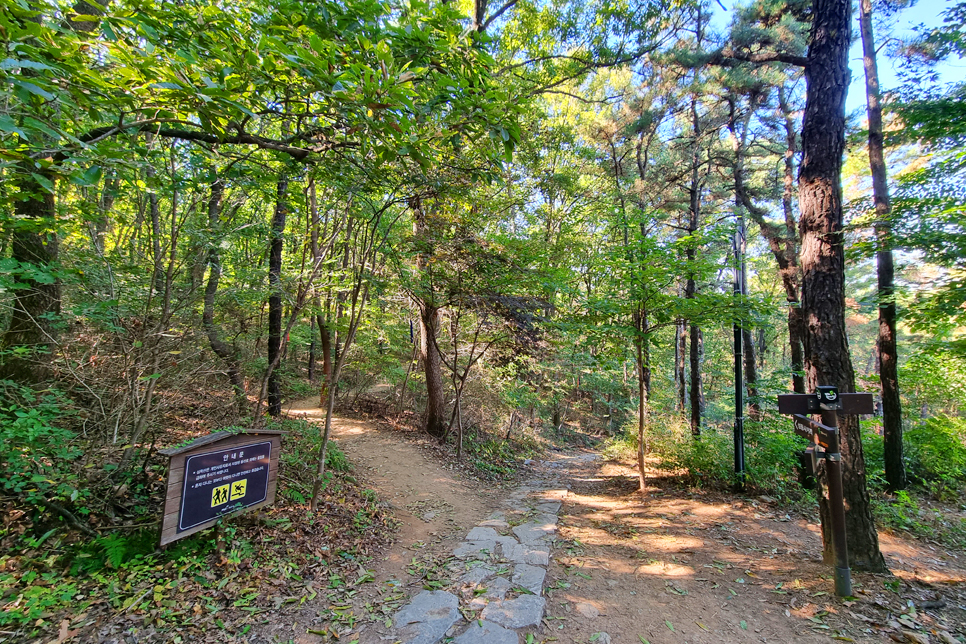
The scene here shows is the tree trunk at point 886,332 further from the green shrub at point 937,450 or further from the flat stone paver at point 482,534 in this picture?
the flat stone paver at point 482,534

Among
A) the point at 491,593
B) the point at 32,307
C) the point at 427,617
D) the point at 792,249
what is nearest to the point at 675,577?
the point at 491,593

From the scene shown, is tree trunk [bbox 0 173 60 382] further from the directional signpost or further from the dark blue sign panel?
the directional signpost

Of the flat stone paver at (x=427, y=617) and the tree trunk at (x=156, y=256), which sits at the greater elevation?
the tree trunk at (x=156, y=256)

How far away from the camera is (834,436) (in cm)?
330

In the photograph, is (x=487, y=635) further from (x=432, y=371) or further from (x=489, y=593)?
(x=432, y=371)

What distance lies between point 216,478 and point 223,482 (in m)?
0.08

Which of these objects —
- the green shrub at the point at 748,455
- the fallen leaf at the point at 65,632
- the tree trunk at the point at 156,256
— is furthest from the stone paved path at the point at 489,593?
the tree trunk at the point at 156,256

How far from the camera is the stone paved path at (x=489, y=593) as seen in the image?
2.85m

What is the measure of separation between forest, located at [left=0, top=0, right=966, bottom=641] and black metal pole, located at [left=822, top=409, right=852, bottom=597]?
2.20ft

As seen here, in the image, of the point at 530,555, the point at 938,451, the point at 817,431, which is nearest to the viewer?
the point at 817,431

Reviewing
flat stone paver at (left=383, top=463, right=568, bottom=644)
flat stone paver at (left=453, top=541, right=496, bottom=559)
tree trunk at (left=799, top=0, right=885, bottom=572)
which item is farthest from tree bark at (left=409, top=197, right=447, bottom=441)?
tree trunk at (left=799, top=0, right=885, bottom=572)

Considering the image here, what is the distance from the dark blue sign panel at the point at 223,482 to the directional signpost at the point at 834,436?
489 cm

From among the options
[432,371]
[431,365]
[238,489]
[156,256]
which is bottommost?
[238,489]

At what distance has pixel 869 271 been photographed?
16.2 m
